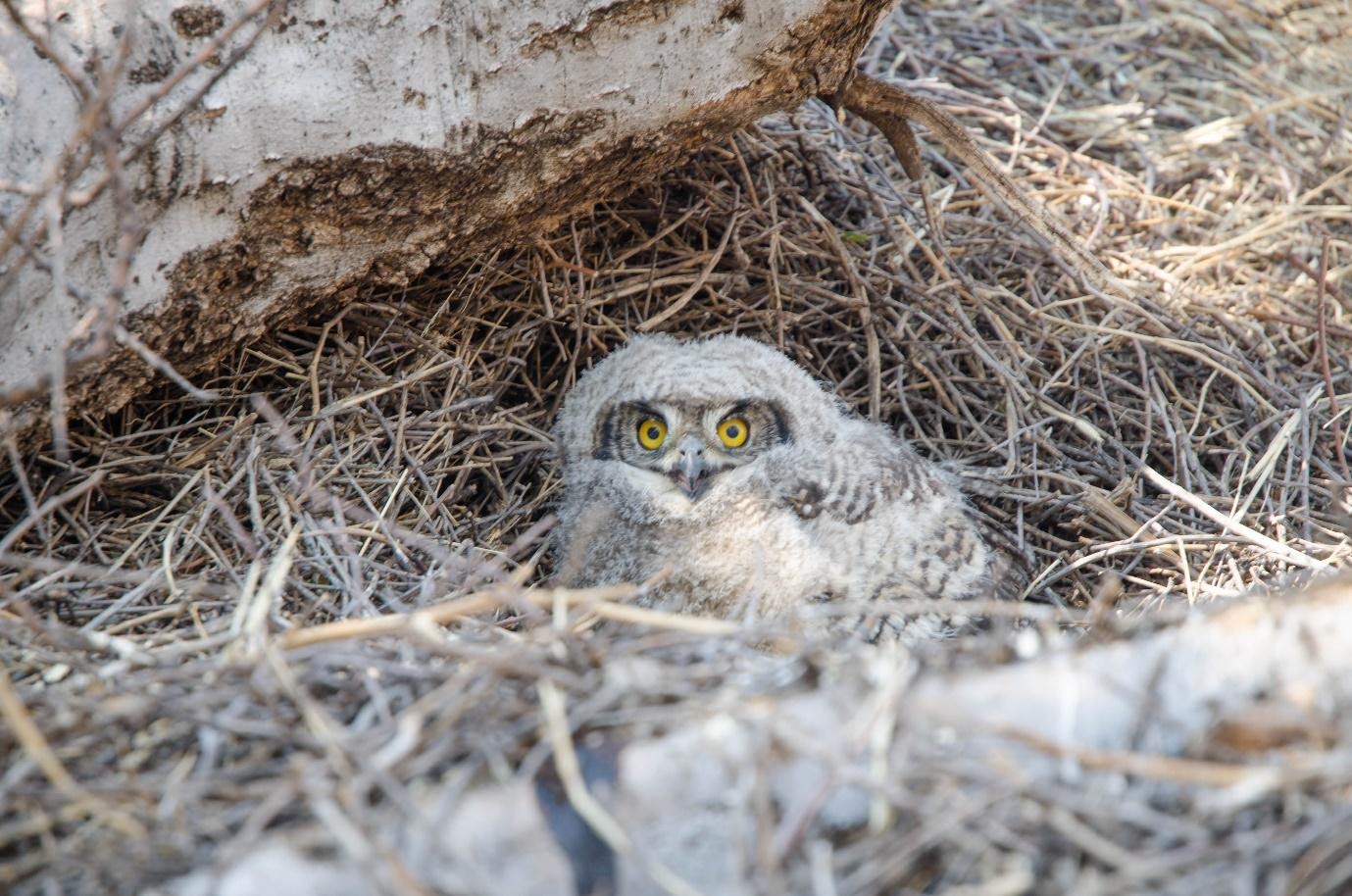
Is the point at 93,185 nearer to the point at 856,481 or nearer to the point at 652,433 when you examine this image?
the point at 652,433

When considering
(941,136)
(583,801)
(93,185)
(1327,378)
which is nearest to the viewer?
(583,801)

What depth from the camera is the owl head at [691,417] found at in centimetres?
311

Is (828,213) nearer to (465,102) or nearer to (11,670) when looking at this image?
(465,102)

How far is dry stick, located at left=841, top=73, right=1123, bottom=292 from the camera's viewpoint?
3389 mm

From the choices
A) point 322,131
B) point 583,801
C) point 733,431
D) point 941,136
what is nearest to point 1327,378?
point 941,136

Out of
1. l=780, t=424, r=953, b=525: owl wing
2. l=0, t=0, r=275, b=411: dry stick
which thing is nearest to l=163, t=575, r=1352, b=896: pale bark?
l=0, t=0, r=275, b=411: dry stick

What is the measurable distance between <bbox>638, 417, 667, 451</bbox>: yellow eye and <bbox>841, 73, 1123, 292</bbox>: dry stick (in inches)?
42.8

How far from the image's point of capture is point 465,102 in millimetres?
2740

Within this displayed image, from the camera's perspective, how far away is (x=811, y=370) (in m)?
3.75

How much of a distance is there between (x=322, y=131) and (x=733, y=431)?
4.31ft

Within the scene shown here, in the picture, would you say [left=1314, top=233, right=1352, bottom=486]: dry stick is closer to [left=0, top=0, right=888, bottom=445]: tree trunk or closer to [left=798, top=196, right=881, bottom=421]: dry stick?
[left=798, top=196, right=881, bottom=421]: dry stick

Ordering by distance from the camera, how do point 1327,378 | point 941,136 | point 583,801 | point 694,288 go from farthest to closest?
point 694,288
point 941,136
point 1327,378
point 583,801

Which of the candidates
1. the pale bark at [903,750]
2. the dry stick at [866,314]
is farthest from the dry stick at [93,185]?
the dry stick at [866,314]

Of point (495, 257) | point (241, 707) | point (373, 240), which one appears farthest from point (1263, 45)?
point (241, 707)
